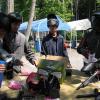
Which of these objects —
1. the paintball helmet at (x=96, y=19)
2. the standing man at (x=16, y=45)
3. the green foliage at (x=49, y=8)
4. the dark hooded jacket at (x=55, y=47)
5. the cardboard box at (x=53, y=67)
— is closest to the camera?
the cardboard box at (x=53, y=67)

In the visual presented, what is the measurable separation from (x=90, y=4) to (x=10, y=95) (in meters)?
65.9

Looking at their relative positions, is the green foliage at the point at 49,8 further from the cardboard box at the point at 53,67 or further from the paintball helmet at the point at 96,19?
the cardboard box at the point at 53,67

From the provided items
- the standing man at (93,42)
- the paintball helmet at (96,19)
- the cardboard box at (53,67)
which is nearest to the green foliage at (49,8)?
the standing man at (93,42)

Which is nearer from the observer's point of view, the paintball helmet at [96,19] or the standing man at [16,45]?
the paintball helmet at [96,19]

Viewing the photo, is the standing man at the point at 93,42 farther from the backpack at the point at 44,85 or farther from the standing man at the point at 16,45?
the backpack at the point at 44,85

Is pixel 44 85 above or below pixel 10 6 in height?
below

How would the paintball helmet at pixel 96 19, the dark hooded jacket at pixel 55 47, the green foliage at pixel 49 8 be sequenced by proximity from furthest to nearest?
1. the green foliage at pixel 49 8
2. the dark hooded jacket at pixel 55 47
3. the paintball helmet at pixel 96 19

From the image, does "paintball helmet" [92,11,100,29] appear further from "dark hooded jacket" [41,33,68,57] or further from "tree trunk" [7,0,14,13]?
"tree trunk" [7,0,14,13]

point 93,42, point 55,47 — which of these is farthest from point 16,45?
point 93,42

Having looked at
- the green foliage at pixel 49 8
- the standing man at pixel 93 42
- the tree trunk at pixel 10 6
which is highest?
the tree trunk at pixel 10 6

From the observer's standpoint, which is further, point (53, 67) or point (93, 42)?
point (93, 42)

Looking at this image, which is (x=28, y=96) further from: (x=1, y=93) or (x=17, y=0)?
(x=17, y=0)

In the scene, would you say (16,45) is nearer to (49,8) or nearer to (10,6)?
(10,6)

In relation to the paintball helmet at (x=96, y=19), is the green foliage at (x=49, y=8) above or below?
below
